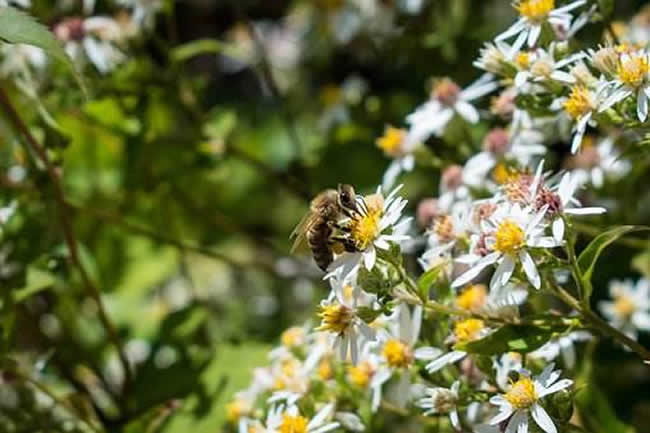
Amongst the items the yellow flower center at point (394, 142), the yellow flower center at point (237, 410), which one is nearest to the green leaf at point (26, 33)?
the yellow flower center at point (237, 410)

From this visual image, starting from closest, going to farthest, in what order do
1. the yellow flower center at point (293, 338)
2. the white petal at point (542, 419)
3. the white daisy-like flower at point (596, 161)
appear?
the white petal at point (542, 419)
the yellow flower center at point (293, 338)
the white daisy-like flower at point (596, 161)

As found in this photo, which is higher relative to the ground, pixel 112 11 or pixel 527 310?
pixel 112 11

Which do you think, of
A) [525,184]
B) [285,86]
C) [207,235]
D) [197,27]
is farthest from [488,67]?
[197,27]

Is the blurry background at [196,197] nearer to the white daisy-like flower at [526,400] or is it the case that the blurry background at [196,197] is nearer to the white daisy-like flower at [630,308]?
the white daisy-like flower at [630,308]

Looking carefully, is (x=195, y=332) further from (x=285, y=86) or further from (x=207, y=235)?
(x=285, y=86)

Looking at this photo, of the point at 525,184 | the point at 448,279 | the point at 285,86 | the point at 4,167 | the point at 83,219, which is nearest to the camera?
the point at 525,184

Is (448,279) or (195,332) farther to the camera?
(195,332)
